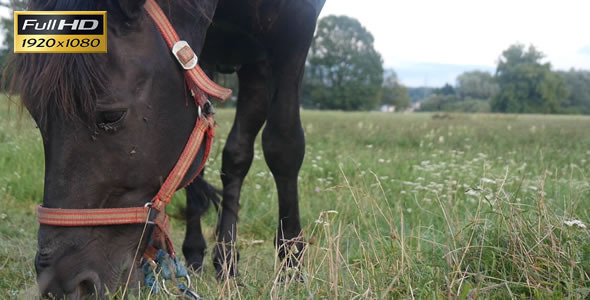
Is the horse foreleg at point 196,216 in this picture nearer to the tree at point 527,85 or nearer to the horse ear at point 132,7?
the horse ear at point 132,7

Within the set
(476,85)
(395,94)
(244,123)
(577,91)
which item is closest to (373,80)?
(395,94)

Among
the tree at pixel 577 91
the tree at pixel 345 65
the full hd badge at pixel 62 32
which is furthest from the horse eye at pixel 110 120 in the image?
the tree at pixel 345 65

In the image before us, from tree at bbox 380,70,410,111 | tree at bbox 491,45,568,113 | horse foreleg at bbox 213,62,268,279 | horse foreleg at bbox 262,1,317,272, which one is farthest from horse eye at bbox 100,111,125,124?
tree at bbox 380,70,410,111

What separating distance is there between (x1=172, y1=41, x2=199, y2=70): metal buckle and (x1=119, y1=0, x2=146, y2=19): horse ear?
18 centimetres

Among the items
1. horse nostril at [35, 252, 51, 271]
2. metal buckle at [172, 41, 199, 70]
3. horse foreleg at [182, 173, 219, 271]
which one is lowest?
horse foreleg at [182, 173, 219, 271]

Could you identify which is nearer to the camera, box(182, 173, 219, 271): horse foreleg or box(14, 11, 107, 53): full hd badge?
box(14, 11, 107, 53): full hd badge

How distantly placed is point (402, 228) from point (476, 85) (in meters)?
71.5

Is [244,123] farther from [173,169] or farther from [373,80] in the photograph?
[373,80]

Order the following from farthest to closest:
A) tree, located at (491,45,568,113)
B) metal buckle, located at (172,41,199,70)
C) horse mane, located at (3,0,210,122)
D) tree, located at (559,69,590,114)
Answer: tree, located at (491,45,568,113)
tree, located at (559,69,590,114)
metal buckle, located at (172,41,199,70)
horse mane, located at (3,0,210,122)

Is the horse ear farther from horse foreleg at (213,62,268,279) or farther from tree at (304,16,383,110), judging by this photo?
tree at (304,16,383,110)

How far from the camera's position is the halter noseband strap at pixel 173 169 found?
62.4 inches

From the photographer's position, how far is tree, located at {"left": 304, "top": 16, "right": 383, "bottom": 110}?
56.3 metres

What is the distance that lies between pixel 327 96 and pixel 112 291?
54.3 metres

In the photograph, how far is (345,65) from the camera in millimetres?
59062
